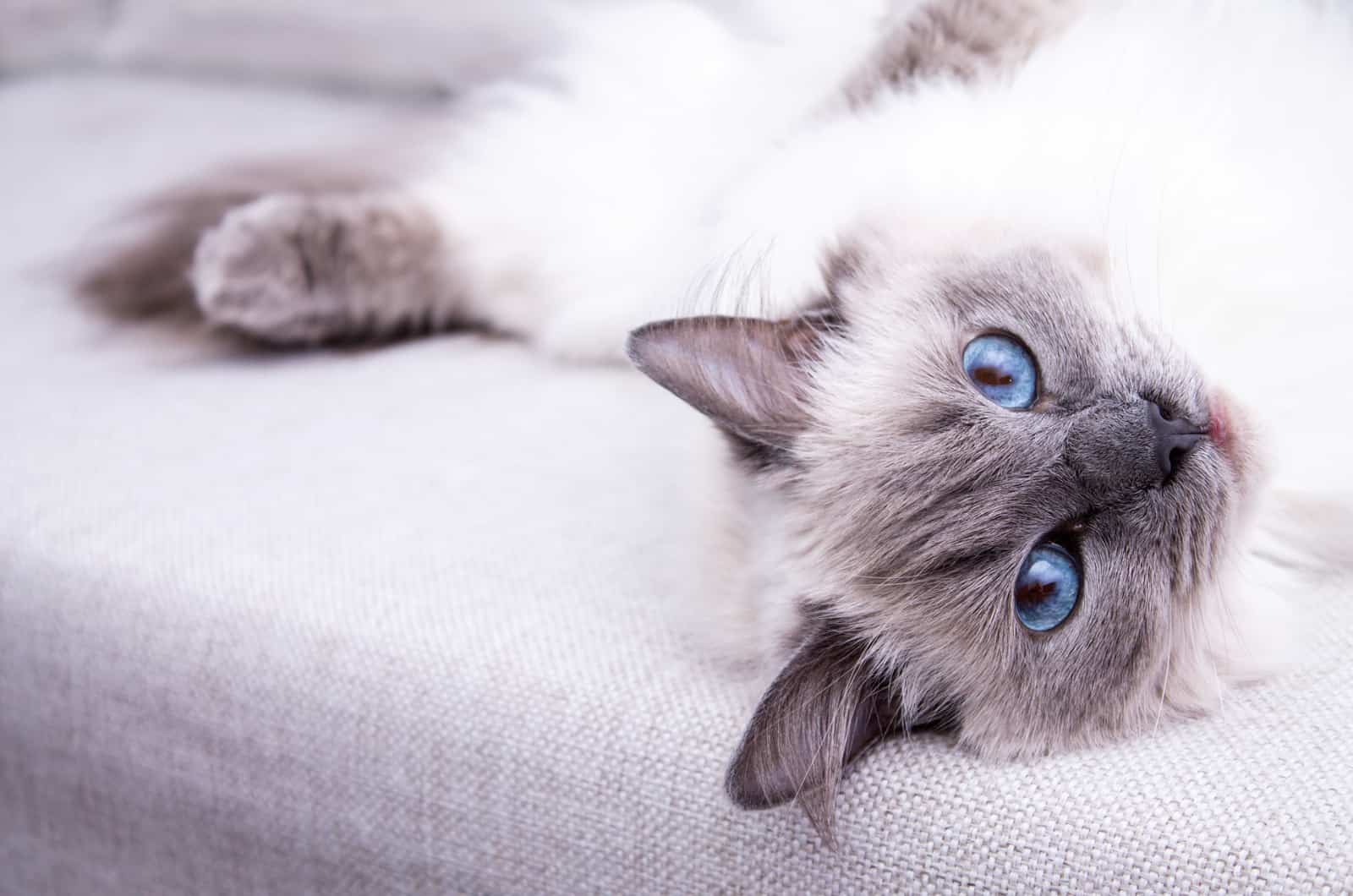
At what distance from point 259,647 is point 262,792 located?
0.15 metres

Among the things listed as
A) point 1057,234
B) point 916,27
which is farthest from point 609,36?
point 1057,234

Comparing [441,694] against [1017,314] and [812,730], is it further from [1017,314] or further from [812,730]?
[1017,314]

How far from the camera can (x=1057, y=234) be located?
41.8 inches

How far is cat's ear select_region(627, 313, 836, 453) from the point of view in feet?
3.11

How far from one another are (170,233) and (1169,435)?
1538mm

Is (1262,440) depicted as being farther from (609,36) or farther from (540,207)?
(609,36)

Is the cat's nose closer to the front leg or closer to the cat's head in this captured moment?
the cat's head

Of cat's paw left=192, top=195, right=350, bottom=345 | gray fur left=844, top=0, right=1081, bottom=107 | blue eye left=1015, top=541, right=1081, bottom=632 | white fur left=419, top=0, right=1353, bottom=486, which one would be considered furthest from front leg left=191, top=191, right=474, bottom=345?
blue eye left=1015, top=541, right=1081, bottom=632

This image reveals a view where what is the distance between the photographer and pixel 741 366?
39.4 inches

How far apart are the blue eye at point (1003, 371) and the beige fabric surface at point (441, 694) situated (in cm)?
31

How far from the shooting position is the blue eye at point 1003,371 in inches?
37.1

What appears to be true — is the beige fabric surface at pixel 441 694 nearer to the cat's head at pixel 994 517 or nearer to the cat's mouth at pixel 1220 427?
the cat's head at pixel 994 517

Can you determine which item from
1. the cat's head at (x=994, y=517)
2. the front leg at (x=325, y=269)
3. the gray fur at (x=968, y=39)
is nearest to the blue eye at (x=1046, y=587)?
the cat's head at (x=994, y=517)

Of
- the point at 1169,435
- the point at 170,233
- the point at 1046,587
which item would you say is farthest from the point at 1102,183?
the point at 170,233
